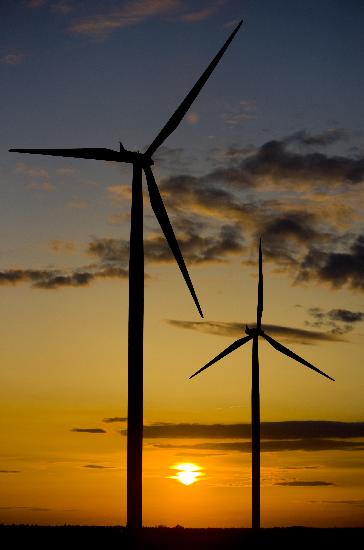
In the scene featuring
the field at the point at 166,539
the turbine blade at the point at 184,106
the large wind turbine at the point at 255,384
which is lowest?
the field at the point at 166,539

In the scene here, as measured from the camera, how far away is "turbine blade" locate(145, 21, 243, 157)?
186 feet

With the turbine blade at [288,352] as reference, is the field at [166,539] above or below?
below

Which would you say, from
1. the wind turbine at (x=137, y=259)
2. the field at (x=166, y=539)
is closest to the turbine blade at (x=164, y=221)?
the wind turbine at (x=137, y=259)

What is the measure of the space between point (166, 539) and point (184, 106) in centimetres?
4979

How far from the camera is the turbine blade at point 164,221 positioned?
54531 millimetres

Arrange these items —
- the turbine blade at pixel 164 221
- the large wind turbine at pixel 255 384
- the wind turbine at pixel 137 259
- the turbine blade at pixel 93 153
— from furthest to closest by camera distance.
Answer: the large wind turbine at pixel 255 384, the turbine blade at pixel 93 153, the turbine blade at pixel 164 221, the wind turbine at pixel 137 259

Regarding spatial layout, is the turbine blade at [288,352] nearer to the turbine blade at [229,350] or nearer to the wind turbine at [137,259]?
the turbine blade at [229,350]

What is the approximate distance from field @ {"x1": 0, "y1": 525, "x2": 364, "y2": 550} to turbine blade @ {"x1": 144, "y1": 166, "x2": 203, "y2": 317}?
28.2m

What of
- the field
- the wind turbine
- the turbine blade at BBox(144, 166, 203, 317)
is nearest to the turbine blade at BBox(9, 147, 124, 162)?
the wind turbine

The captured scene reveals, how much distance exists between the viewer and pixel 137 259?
1992 inches

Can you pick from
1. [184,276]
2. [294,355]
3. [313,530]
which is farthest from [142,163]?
[313,530]

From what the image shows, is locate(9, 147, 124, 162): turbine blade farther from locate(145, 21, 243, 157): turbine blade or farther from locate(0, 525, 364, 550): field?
locate(0, 525, 364, 550): field

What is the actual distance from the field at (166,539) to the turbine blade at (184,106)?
31996 millimetres

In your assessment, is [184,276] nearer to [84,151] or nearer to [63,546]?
[84,151]
